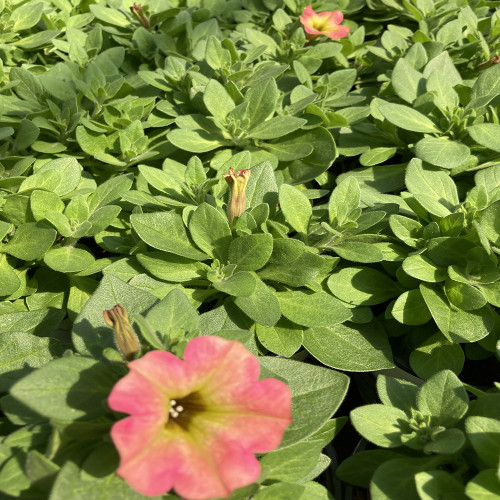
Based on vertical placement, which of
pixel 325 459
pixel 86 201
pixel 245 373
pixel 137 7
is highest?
pixel 137 7

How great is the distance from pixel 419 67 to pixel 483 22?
2.24 ft

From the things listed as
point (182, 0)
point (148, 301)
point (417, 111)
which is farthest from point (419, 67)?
point (148, 301)

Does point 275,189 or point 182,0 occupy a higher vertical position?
point 182,0

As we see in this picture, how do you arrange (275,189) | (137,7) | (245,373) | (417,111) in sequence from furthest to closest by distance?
(137,7) < (417,111) < (275,189) < (245,373)

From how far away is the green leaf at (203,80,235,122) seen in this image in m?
2.11

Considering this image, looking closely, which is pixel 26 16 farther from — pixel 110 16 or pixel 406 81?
pixel 406 81

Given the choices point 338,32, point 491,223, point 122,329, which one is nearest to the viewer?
point 122,329

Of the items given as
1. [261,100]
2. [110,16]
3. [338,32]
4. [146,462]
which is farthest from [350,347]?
[110,16]

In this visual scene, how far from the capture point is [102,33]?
2.92 metres

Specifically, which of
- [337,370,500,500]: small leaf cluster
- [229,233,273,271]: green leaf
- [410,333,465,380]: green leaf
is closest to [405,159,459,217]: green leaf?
[410,333,465,380]: green leaf

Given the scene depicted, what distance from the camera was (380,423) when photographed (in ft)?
4.31

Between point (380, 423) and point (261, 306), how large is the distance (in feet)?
1.54

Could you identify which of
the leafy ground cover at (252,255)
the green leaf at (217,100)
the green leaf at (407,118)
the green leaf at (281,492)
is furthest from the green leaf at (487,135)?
the green leaf at (281,492)

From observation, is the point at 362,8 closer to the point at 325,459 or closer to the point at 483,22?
the point at 483,22
